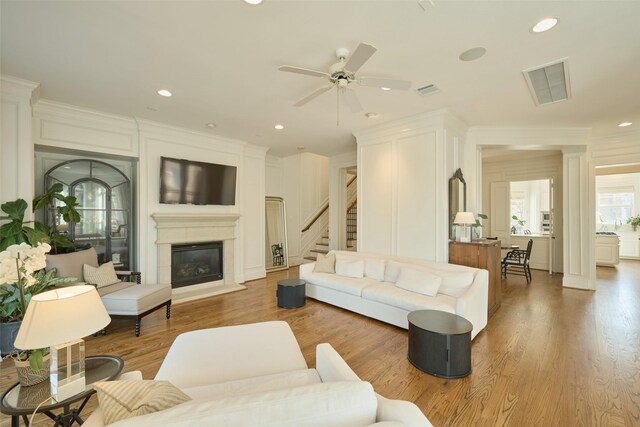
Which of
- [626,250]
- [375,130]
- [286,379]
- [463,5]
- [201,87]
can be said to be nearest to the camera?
[286,379]

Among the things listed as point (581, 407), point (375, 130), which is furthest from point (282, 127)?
point (581, 407)

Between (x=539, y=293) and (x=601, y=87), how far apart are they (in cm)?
350

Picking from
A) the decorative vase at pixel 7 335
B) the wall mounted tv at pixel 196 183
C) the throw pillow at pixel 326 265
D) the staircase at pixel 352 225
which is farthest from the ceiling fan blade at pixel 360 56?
the staircase at pixel 352 225

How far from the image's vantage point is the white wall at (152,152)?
391 centimetres

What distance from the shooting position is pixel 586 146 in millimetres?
4934

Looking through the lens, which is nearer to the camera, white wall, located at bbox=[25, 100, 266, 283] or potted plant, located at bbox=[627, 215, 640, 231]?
white wall, located at bbox=[25, 100, 266, 283]

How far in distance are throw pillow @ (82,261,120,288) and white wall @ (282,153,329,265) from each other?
179 inches

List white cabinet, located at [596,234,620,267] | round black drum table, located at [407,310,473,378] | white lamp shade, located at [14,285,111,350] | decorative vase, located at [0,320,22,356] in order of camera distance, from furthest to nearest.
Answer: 1. white cabinet, located at [596,234,620,267]
2. decorative vase, located at [0,320,22,356]
3. round black drum table, located at [407,310,473,378]
4. white lamp shade, located at [14,285,111,350]

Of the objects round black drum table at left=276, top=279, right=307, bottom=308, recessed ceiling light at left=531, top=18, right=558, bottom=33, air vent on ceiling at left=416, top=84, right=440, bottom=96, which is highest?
air vent on ceiling at left=416, top=84, right=440, bottom=96

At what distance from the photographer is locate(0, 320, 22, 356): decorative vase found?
2.78 m

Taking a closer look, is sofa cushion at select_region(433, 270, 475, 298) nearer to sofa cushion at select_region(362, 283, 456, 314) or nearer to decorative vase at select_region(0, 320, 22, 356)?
sofa cushion at select_region(362, 283, 456, 314)

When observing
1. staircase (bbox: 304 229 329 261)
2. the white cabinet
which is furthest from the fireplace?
the white cabinet

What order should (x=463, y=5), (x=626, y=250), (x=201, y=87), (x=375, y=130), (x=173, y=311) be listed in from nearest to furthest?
1. (x=463, y=5)
2. (x=201, y=87)
3. (x=173, y=311)
4. (x=375, y=130)
5. (x=626, y=250)

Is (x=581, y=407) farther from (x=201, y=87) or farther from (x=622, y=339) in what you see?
(x=201, y=87)
